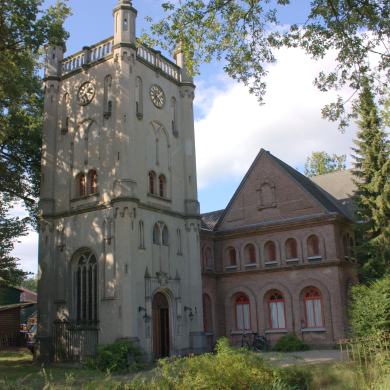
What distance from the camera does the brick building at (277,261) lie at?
25406mm

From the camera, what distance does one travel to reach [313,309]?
84.1ft

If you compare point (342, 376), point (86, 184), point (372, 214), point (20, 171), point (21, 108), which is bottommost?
point (342, 376)

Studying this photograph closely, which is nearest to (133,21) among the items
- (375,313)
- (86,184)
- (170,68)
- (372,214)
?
(170,68)

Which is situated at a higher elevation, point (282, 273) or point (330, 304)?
point (282, 273)

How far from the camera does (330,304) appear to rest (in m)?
24.8

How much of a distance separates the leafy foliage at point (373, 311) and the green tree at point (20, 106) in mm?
16621

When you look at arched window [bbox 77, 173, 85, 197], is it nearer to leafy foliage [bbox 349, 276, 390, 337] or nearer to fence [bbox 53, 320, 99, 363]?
fence [bbox 53, 320, 99, 363]

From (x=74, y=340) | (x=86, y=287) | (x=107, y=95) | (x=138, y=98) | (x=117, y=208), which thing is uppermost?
(x=107, y=95)

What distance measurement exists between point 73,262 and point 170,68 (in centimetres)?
1337

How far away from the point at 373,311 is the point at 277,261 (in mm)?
10953

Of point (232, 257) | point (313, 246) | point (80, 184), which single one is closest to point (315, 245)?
point (313, 246)

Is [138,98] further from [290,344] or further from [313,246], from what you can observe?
[290,344]

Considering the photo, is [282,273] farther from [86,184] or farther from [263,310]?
[86,184]

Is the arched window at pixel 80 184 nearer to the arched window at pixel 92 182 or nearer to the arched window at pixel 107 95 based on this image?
the arched window at pixel 92 182
